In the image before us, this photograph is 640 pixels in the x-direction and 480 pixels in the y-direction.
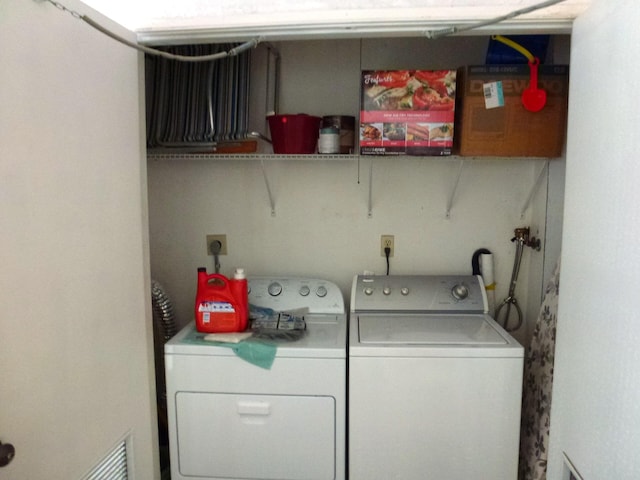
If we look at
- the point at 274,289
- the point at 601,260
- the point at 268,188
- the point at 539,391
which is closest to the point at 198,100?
the point at 268,188

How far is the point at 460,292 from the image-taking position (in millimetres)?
2289

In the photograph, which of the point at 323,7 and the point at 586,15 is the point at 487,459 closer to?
the point at 586,15

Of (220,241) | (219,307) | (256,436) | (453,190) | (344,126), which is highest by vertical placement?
(344,126)

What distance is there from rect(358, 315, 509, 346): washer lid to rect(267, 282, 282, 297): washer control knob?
0.41 meters

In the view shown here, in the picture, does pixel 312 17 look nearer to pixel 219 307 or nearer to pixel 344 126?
pixel 344 126

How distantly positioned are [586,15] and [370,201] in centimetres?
126

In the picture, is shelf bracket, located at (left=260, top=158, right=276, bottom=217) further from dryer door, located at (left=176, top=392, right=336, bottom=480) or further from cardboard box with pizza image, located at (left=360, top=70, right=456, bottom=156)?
dryer door, located at (left=176, top=392, right=336, bottom=480)

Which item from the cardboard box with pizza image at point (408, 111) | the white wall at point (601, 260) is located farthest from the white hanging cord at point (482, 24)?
the cardboard box with pizza image at point (408, 111)

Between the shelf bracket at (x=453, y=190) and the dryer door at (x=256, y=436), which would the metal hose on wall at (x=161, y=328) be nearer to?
the dryer door at (x=256, y=436)

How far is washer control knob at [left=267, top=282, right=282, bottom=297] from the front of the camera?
2.35 meters

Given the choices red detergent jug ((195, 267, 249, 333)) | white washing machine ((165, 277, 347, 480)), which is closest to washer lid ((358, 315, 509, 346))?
white washing machine ((165, 277, 347, 480))

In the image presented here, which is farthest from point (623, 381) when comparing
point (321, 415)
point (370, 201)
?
point (370, 201)

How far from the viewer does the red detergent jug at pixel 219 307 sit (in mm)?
2072

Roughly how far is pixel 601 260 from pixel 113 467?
155 centimetres
